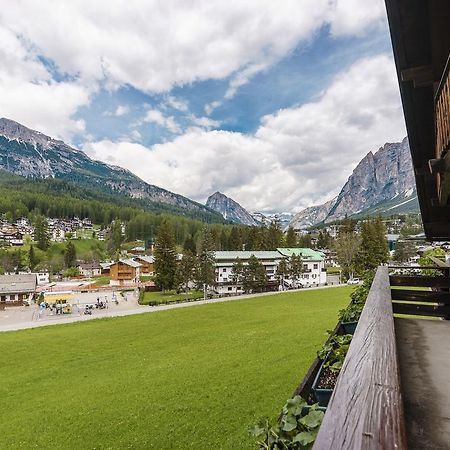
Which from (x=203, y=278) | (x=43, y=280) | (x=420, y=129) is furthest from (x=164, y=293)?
(x=420, y=129)

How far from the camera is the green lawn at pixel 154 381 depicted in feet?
32.1

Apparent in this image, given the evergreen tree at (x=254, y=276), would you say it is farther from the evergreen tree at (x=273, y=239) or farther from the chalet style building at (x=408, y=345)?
the chalet style building at (x=408, y=345)

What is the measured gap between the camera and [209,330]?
84.4 ft

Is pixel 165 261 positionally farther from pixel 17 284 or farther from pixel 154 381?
pixel 154 381

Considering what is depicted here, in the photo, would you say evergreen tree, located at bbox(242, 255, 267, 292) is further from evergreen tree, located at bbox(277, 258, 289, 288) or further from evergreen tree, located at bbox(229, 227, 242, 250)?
evergreen tree, located at bbox(229, 227, 242, 250)

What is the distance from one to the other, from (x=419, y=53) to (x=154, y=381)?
572 inches

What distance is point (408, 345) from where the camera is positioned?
2.89 meters

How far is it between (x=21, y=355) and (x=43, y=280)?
70142mm

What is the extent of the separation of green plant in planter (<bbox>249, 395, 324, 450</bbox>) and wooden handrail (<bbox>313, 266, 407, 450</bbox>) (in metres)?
0.29

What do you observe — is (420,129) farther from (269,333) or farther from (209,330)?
(209,330)

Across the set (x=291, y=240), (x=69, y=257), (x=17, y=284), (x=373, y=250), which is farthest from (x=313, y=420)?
(x=69, y=257)

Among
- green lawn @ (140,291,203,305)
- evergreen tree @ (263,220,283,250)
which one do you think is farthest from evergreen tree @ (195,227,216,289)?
evergreen tree @ (263,220,283,250)

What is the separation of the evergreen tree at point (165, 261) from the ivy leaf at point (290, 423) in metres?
55.5

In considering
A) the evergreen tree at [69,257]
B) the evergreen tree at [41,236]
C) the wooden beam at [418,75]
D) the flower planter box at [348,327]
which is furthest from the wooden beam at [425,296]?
the evergreen tree at [41,236]
